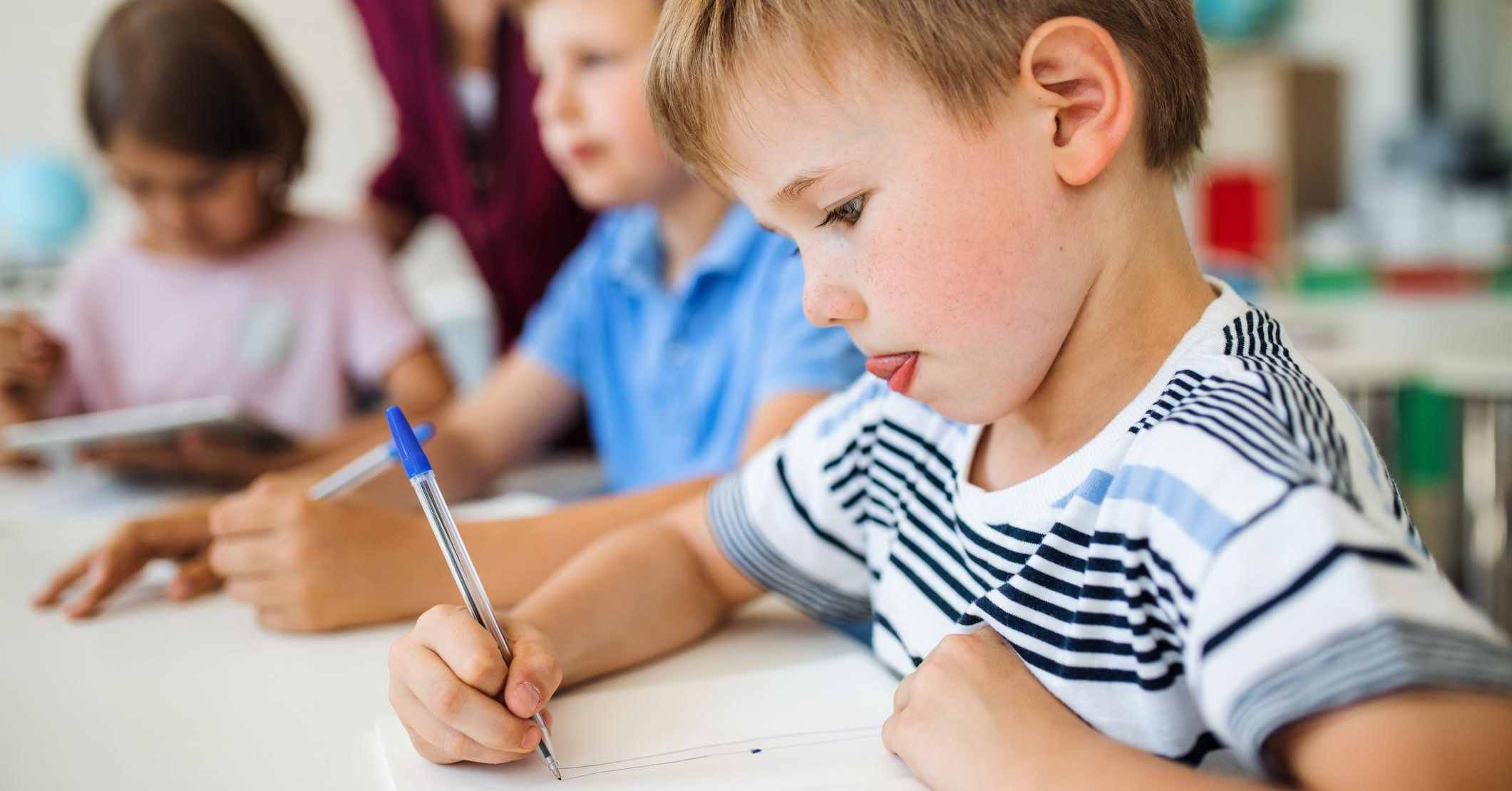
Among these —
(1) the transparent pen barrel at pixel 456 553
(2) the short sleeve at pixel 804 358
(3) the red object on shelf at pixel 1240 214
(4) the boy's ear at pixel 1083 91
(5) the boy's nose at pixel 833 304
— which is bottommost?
(3) the red object on shelf at pixel 1240 214

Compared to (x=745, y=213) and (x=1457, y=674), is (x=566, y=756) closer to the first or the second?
(x=1457, y=674)

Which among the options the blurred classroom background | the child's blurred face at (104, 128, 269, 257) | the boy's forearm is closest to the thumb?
the boy's forearm

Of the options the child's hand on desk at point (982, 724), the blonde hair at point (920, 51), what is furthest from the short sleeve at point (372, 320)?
the child's hand on desk at point (982, 724)

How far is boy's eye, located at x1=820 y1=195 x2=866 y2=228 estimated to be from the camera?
1.65ft

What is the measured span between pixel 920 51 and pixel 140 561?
2.13ft

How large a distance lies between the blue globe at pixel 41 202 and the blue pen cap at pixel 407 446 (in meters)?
2.40

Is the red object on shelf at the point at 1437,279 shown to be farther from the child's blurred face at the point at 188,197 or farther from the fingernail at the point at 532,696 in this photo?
the fingernail at the point at 532,696

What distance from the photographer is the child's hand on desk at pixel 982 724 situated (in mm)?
445

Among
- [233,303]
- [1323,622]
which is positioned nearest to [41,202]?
[233,303]

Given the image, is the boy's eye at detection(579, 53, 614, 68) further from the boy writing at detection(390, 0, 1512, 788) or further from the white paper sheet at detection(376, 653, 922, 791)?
the white paper sheet at detection(376, 653, 922, 791)

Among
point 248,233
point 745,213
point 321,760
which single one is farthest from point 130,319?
point 321,760

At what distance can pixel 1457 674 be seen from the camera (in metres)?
0.35

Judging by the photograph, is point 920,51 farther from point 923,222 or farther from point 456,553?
point 456,553

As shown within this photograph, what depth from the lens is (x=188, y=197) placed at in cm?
135
